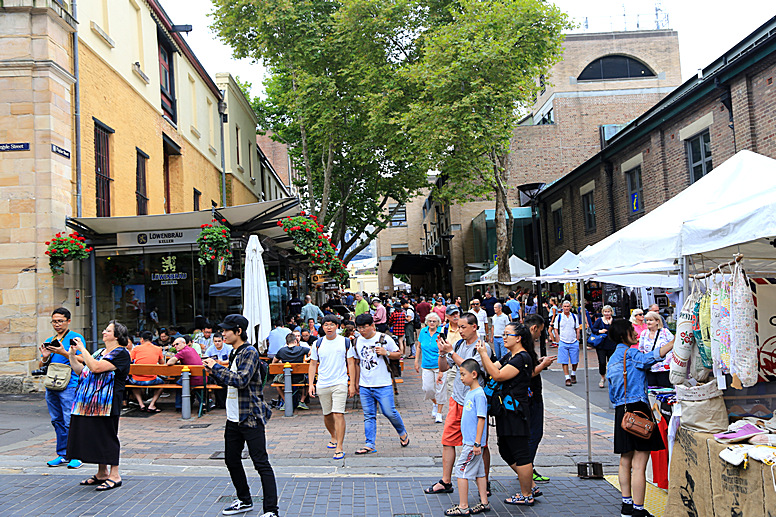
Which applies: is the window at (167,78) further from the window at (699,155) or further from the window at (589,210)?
the window at (589,210)

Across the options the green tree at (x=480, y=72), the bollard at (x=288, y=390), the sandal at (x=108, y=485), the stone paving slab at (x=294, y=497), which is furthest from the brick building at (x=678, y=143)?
the sandal at (x=108, y=485)

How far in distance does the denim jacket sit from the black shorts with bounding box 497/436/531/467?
35.0 inches

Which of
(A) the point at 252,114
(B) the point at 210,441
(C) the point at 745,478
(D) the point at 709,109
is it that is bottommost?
(B) the point at 210,441

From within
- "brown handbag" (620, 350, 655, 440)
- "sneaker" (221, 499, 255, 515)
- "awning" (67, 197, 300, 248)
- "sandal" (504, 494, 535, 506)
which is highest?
"awning" (67, 197, 300, 248)

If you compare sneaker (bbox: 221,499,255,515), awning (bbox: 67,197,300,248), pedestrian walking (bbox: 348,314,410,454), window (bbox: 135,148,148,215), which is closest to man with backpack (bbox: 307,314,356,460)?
pedestrian walking (bbox: 348,314,410,454)

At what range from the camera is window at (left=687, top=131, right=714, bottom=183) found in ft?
54.3

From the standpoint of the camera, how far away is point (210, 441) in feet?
28.0

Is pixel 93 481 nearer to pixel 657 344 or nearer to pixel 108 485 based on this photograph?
pixel 108 485

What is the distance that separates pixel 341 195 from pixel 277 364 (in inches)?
741

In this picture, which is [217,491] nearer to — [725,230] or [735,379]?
[735,379]

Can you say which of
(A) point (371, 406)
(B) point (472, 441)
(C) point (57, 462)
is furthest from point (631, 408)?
(C) point (57, 462)

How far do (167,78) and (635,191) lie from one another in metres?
16.4

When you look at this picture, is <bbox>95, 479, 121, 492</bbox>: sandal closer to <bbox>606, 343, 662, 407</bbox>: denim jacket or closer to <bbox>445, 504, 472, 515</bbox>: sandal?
<bbox>445, 504, 472, 515</bbox>: sandal

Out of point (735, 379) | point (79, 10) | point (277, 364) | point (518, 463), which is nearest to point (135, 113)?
point (79, 10)
